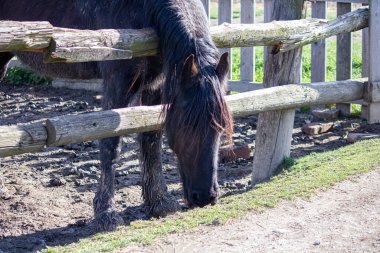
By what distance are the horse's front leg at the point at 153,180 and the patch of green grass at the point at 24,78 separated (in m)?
5.49

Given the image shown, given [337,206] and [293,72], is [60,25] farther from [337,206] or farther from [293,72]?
[337,206]

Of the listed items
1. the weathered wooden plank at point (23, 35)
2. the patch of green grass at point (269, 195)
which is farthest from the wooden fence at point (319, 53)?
the weathered wooden plank at point (23, 35)

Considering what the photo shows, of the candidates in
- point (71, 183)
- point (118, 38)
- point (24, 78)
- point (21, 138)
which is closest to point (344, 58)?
point (71, 183)

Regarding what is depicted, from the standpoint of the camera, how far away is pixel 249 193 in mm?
5312

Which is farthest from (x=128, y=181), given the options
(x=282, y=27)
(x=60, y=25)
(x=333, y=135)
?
(x=333, y=135)

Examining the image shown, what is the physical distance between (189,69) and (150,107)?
25.4 inches

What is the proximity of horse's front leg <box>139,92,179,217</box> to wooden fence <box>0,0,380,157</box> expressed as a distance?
76cm

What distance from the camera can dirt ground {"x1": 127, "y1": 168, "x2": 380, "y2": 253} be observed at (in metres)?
4.19

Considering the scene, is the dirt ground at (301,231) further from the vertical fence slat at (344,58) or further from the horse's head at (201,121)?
the vertical fence slat at (344,58)

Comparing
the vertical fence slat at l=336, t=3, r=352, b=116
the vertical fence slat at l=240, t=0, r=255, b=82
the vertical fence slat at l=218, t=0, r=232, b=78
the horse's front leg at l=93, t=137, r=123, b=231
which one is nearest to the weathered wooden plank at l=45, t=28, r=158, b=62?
the horse's front leg at l=93, t=137, r=123, b=231

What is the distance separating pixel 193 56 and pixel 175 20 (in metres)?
0.49

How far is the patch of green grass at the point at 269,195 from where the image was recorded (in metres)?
4.38

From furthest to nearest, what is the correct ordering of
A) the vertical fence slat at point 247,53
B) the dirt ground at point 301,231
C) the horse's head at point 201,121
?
the vertical fence slat at point 247,53 < the horse's head at point 201,121 < the dirt ground at point 301,231

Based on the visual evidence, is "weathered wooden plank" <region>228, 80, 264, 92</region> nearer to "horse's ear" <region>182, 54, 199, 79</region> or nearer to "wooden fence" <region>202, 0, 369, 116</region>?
"wooden fence" <region>202, 0, 369, 116</region>
